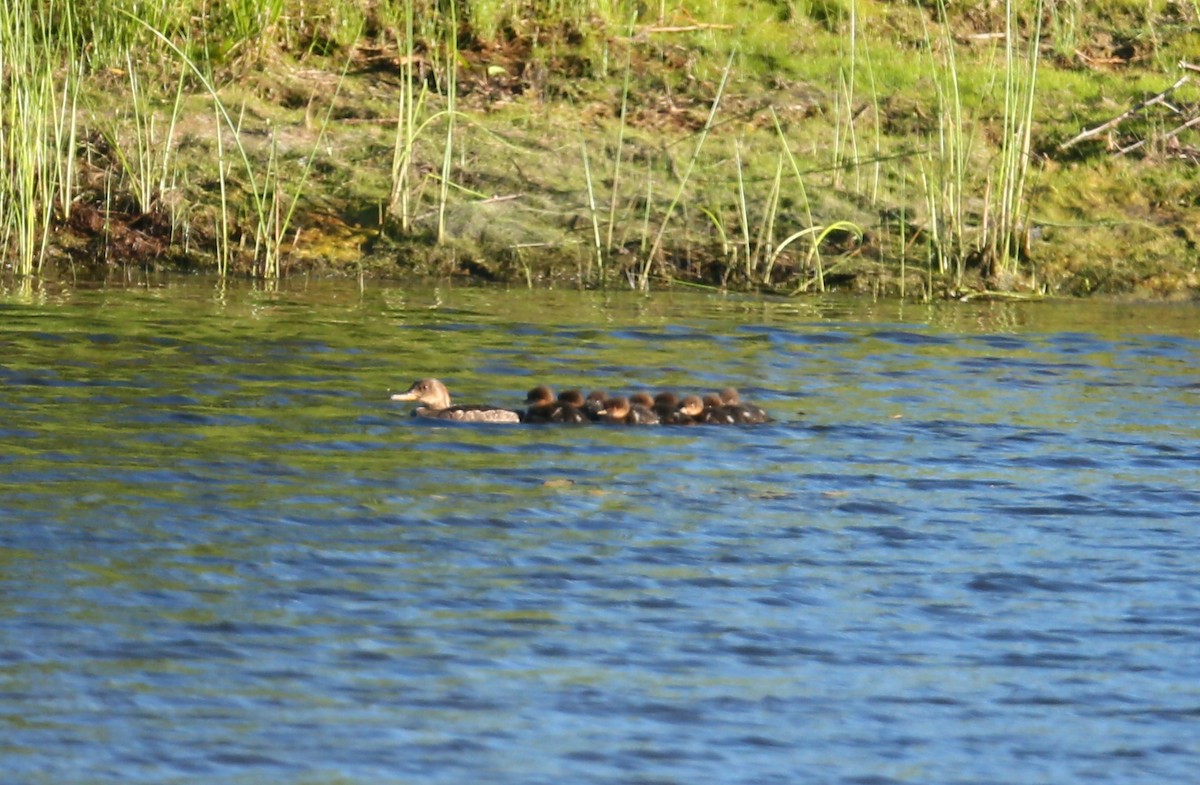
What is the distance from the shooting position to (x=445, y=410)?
9891 millimetres

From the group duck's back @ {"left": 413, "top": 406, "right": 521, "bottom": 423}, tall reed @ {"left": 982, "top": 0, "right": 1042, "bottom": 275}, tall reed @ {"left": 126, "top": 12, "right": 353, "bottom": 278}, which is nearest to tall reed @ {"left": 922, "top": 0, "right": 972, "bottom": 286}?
tall reed @ {"left": 982, "top": 0, "right": 1042, "bottom": 275}

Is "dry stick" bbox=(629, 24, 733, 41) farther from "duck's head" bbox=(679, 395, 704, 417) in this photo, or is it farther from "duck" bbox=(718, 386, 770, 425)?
"duck's head" bbox=(679, 395, 704, 417)

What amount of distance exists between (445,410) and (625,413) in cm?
86

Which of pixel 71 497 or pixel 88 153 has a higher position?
pixel 88 153

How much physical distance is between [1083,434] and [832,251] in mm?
5500

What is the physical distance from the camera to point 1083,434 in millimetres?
9852

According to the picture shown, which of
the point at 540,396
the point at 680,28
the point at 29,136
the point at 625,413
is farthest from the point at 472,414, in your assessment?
the point at 680,28

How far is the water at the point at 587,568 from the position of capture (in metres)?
5.63

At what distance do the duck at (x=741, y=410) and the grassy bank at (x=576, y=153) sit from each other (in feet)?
14.2

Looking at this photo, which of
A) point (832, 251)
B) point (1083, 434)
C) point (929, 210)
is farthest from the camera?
point (832, 251)

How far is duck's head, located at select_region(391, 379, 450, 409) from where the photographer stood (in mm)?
9914

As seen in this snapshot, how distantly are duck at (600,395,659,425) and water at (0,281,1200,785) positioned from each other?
236 millimetres

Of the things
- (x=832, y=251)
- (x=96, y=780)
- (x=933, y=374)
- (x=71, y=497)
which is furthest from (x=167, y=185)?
(x=96, y=780)

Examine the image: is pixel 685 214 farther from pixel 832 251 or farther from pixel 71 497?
pixel 71 497
